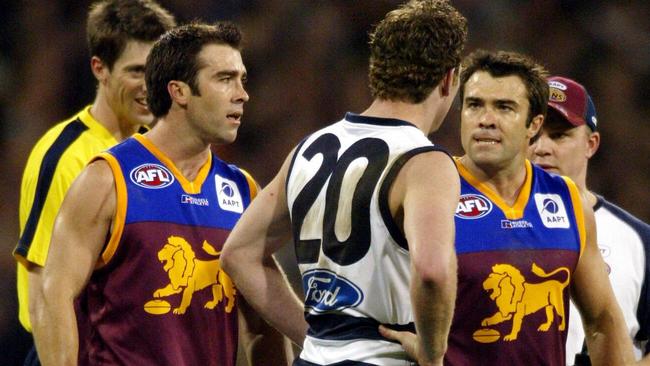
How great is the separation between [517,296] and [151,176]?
138 centimetres

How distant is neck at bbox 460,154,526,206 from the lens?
4297mm

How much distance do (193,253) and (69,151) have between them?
1.09 metres

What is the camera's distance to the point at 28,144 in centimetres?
805

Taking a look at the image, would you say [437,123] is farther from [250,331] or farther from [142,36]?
[142,36]

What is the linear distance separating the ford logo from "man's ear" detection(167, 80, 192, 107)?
3.41 feet

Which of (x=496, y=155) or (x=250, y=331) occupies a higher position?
(x=496, y=155)

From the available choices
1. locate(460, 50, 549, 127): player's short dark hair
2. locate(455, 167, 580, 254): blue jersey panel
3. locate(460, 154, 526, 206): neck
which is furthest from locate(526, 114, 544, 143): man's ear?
locate(455, 167, 580, 254): blue jersey panel

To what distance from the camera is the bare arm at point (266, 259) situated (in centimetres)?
382

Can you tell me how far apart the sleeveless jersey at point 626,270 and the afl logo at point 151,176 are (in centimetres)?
189

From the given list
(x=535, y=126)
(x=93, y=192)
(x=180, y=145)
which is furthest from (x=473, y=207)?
(x=93, y=192)

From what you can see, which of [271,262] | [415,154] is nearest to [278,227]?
[271,262]

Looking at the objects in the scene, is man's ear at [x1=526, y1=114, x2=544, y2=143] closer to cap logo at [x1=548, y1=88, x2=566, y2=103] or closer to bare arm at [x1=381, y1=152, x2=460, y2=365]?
cap logo at [x1=548, y1=88, x2=566, y2=103]

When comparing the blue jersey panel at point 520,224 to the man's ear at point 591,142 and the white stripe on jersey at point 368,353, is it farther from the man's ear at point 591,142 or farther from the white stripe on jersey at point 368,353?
the man's ear at point 591,142

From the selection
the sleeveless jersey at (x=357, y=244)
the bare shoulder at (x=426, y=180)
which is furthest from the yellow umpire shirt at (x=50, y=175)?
the bare shoulder at (x=426, y=180)
